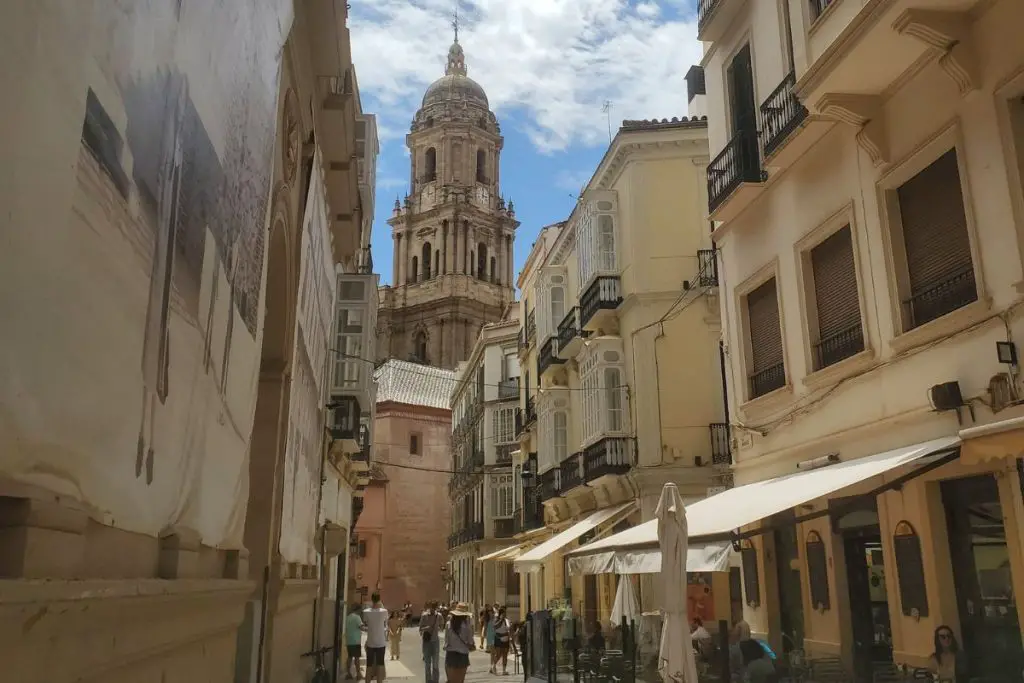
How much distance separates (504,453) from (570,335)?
18.1 m

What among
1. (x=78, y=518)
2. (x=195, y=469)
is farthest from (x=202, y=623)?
(x=78, y=518)

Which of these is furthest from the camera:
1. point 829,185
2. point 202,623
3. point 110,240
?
point 829,185

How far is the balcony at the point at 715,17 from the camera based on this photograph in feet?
42.7

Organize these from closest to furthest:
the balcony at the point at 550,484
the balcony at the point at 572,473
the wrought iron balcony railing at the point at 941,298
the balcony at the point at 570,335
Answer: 1. the wrought iron balcony railing at the point at 941,298
2. the balcony at the point at 572,473
3. the balcony at the point at 570,335
4. the balcony at the point at 550,484

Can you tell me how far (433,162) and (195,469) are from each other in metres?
66.9

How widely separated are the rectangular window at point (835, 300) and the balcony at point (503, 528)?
3077 cm

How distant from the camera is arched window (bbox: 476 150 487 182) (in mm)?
69194

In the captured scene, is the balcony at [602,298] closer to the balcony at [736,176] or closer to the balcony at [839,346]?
the balcony at [736,176]

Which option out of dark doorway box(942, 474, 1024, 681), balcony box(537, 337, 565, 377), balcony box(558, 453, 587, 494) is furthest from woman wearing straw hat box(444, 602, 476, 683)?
balcony box(537, 337, 565, 377)

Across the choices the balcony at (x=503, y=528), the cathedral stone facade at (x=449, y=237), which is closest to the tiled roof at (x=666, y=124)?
the balcony at (x=503, y=528)

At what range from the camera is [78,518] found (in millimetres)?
2979

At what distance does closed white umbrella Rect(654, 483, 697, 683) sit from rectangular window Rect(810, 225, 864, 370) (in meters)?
2.96

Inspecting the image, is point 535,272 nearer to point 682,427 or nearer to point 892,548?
point 682,427

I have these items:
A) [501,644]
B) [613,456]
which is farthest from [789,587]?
[501,644]
